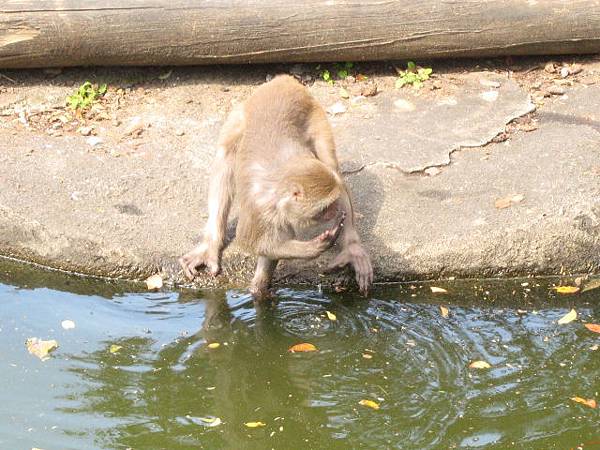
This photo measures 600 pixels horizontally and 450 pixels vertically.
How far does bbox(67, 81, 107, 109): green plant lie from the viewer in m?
9.96

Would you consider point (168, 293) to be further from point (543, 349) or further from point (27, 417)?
point (543, 349)

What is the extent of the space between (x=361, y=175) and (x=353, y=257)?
1385 millimetres

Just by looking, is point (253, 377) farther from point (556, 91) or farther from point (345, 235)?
point (556, 91)

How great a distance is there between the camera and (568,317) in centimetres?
730

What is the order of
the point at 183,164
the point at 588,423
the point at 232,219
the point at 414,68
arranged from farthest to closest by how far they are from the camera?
the point at 414,68, the point at 183,164, the point at 232,219, the point at 588,423

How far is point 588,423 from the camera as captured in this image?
605 cm

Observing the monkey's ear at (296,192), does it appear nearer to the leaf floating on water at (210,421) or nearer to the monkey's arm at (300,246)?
the monkey's arm at (300,246)

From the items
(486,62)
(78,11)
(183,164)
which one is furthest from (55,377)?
(486,62)

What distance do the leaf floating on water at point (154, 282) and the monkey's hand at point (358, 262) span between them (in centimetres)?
138

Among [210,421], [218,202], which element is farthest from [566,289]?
[210,421]

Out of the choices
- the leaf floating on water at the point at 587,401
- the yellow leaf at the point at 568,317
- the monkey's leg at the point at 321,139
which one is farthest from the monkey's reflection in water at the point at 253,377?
the yellow leaf at the point at 568,317

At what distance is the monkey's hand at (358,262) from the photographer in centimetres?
749

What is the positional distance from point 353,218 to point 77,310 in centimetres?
227

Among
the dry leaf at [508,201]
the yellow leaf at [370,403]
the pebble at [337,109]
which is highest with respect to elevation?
the pebble at [337,109]
